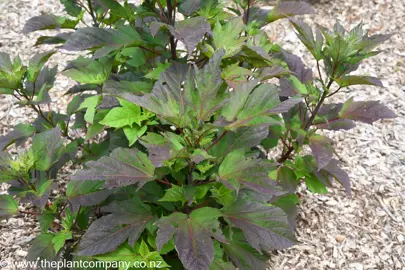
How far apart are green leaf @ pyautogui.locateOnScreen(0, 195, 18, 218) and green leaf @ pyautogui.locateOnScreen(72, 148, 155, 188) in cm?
60

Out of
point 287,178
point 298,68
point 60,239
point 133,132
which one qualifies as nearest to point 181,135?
point 133,132

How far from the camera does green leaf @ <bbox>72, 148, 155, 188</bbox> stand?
154 cm

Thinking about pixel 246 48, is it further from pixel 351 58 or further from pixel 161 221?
pixel 161 221

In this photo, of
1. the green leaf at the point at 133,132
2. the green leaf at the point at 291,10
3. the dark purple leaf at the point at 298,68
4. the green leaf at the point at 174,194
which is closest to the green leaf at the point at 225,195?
the green leaf at the point at 174,194

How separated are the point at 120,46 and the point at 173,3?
1.16 feet

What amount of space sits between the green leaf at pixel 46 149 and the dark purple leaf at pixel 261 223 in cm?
87

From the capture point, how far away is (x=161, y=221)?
65.1 inches

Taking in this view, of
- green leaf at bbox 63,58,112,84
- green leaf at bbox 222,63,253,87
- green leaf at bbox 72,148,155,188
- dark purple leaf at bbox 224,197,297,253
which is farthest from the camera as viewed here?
green leaf at bbox 63,58,112,84

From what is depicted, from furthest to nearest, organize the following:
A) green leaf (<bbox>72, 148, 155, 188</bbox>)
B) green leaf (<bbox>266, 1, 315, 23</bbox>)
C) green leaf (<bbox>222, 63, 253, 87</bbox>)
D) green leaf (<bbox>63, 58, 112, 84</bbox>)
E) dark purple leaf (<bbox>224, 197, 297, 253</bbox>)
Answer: green leaf (<bbox>266, 1, 315, 23</bbox>) < green leaf (<bbox>63, 58, 112, 84</bbox>) < green leaf (<bbox>222, 63, 253, 87</bbox>) < dark purple leaf (<bbox>224, 197, 297, 253</bbox>) < green leaf (<bbox>72, 148, 155, 188</bbox>)

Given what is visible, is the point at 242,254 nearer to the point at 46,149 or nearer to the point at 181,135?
the point at 181,135

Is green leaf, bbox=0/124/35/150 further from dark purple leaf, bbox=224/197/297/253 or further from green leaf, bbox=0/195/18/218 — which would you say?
dark purple leaf, bbox=224/197/297/253

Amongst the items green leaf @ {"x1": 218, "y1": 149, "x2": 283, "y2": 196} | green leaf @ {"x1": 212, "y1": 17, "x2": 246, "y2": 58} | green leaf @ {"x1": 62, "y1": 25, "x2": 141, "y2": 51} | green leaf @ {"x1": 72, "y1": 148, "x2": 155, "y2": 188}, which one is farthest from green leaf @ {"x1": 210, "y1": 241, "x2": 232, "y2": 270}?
green leaf @ {"x1": 62, "y1": 25, "x2": 141, "y2": 51}

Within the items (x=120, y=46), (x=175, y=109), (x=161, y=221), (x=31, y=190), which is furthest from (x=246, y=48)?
(x=31, y=190)

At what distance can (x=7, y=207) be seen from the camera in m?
1.94
